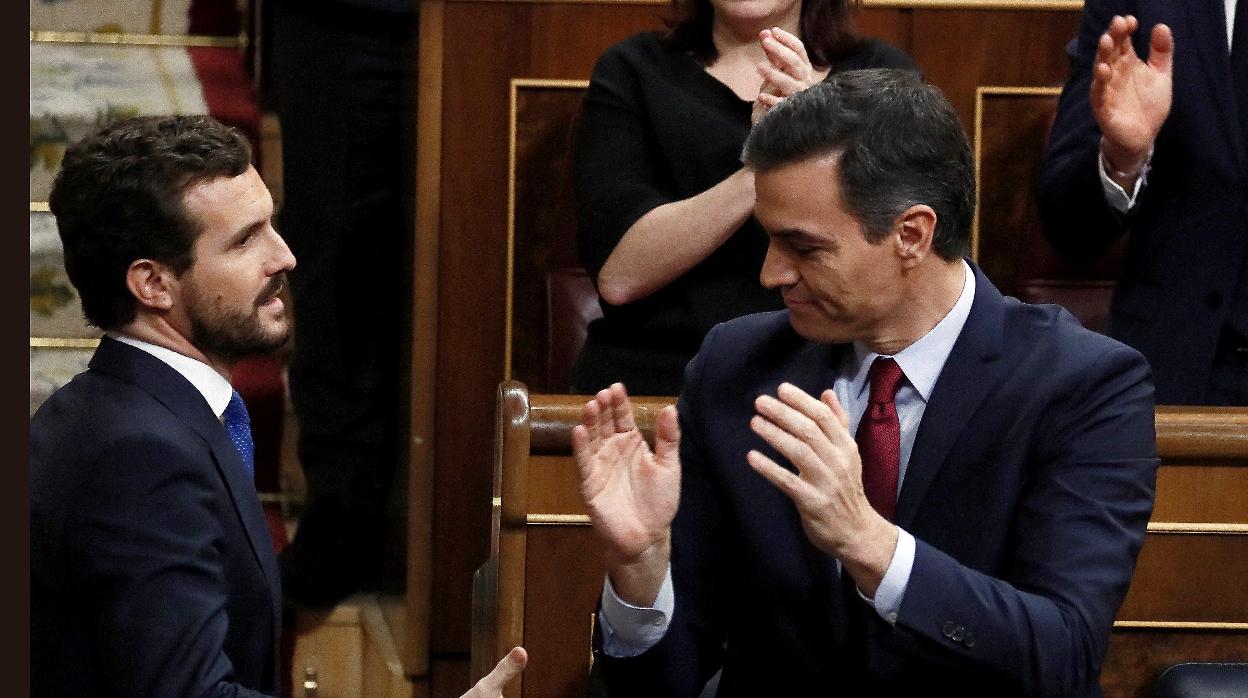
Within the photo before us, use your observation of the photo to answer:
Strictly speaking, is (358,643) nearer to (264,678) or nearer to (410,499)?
(410,499)

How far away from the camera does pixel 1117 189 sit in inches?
67.7

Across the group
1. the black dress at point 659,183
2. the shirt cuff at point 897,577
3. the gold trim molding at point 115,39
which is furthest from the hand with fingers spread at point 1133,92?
the gold trim molding at point 115,39

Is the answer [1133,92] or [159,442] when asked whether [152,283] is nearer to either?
[159,442]

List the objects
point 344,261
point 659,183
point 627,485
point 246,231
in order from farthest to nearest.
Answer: point 344,261, point 659,183, point 246,231, point 627,485

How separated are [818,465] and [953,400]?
0.18 meters

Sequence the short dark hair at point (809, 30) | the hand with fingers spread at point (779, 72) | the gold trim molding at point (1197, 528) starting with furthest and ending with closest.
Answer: the short dark hair at point (809, 30), the hand with fingers spread at point (779, 72), the gold trim molding at point (1197, 528)

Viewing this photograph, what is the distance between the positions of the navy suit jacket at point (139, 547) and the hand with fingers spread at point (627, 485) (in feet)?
0.75

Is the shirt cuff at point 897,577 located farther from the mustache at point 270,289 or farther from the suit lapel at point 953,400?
the mustache at point 270,289

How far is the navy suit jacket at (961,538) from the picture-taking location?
1090 mm

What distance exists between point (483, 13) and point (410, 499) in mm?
590

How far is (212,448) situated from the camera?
113cm

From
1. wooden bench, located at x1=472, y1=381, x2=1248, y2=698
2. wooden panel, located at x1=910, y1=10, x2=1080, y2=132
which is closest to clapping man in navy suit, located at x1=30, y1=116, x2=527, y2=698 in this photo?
wooden bench, located at x1=472, y1=381, x2=1248, y2=698

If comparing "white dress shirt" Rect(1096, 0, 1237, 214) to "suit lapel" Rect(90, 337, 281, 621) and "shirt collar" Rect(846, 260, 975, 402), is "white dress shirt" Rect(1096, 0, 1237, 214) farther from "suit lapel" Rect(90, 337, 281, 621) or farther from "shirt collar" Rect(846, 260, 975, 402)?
"suit lapel" Rect(90, 337, 281, 621)

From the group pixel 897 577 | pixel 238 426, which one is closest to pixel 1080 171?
pixel 897 577
